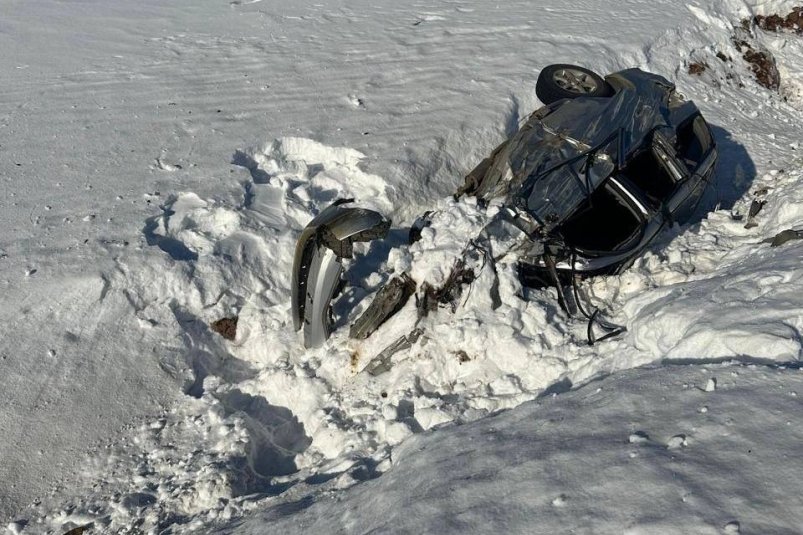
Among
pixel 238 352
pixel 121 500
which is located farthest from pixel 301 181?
pixel 121 500

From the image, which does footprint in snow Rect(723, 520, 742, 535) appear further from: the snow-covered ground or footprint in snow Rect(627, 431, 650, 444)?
footprint in snow Rect(627, 431, 650, 444)

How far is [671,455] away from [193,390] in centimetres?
377

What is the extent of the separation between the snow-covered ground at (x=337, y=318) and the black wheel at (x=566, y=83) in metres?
0.71

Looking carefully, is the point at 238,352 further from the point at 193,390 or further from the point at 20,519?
the point at 20,519

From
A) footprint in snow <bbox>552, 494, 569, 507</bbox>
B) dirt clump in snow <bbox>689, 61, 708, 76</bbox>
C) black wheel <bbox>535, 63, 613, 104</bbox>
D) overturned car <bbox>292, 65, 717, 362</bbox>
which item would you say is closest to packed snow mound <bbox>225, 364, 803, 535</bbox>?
footprint in snow <bbox>552, 494, 569, 507</bbox>

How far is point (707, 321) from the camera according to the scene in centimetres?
439

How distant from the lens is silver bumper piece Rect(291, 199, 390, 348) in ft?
17.1

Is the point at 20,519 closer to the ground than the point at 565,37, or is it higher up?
closer to the ground

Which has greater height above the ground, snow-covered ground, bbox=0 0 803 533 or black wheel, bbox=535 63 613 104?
black wheel, bbox=535 63 613 104

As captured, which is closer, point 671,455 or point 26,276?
point 671,455

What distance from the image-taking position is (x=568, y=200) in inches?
234

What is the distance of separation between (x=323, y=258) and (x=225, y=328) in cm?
119

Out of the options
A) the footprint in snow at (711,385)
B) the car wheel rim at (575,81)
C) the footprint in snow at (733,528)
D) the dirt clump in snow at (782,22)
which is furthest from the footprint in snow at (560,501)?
the dirt clump in snow at (782,22)

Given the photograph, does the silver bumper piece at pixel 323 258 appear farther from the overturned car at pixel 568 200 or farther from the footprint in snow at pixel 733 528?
the footprint in snow at pixel 733 528
